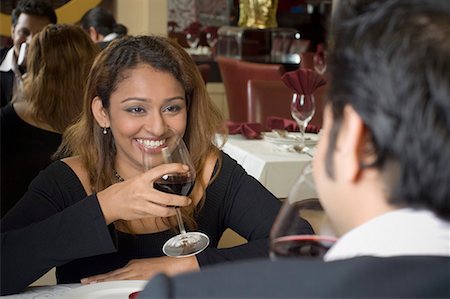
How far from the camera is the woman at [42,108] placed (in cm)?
245

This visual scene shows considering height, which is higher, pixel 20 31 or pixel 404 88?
pixel 404 88

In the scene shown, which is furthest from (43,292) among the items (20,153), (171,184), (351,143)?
(20,153)

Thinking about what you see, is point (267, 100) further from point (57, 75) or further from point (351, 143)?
point (351, 143)

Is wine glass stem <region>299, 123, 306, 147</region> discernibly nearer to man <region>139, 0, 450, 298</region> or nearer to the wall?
man <region>139, 0, 450, 298</region>

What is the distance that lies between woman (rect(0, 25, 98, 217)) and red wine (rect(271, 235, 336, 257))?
177cm

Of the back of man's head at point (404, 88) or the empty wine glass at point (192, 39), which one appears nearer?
the back of man's head at point (404, 88)

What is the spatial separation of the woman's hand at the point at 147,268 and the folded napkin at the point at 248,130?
67.2 inches

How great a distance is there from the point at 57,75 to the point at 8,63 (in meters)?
1.38

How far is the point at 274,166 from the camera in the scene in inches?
109

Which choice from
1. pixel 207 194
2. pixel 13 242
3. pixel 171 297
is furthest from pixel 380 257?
pixel 207 194

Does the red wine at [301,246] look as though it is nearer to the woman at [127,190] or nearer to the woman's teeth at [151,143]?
the woman at [127,190]

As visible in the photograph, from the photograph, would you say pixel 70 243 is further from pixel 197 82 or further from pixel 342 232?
pixel 342 232

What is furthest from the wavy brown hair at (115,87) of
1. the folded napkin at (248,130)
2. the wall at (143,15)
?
the wall at (143,15)

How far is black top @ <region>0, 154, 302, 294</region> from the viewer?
4.60 ft
